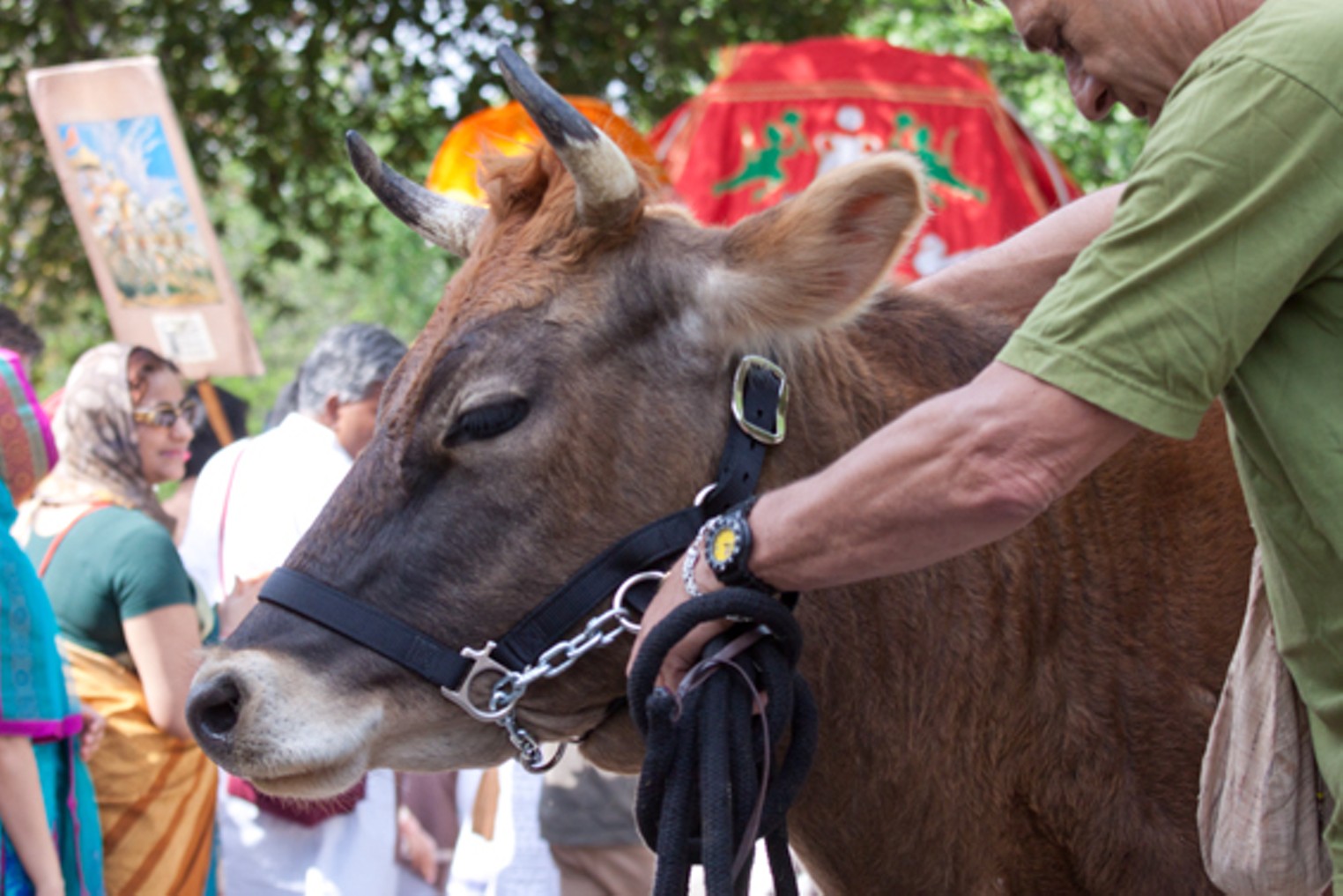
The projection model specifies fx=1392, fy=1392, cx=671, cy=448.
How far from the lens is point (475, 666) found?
89.7 inches

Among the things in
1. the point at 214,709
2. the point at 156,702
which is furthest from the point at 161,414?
the point at 214,709

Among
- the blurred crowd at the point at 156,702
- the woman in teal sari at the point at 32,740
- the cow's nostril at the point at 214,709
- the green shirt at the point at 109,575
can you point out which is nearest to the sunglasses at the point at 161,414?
the blurred crowd at the point at 156,702

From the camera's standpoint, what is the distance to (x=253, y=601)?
4715mm

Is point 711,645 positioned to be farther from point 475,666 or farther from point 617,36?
point 617,36

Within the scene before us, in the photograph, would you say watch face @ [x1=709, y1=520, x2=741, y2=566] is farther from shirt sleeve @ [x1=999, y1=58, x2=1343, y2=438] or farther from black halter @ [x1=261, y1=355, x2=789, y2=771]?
shirt sleeve @ [x1=999, y1=58, x2=1343, y2=438]

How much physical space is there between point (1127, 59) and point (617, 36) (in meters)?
8.29

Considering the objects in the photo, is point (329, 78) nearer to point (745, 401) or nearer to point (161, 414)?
point (161, 414)

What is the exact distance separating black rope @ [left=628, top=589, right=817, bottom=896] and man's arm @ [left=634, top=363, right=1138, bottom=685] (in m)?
0.19

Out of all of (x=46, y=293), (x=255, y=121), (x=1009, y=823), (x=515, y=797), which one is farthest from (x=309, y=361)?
(x=46, y=293)

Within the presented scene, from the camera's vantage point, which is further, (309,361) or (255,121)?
(255,121)

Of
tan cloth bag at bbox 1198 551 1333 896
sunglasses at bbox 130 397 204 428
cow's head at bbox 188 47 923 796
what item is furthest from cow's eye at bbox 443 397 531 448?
sunglasses at bbox 130 397 204 428

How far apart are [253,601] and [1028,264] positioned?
9.61 feet

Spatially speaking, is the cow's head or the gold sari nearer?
the cow's head

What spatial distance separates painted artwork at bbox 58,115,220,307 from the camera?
20.2 ft
